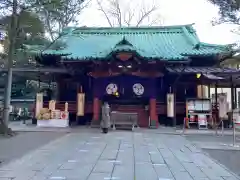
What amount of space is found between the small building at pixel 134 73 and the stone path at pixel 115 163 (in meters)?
6.48

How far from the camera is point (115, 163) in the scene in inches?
278

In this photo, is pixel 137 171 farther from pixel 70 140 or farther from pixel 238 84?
pixel 238 84

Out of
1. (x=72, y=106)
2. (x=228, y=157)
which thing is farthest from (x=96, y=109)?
(x=228, y=157)

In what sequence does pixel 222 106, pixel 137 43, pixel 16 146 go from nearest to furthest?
pixel 16 146 → pixel 222 106 → pixel 137 43

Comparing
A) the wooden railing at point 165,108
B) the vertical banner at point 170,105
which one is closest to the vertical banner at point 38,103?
the wooden railing at point 165,108

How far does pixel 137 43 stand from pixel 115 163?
1401 cm

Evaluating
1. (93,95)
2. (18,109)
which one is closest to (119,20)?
(18,109)

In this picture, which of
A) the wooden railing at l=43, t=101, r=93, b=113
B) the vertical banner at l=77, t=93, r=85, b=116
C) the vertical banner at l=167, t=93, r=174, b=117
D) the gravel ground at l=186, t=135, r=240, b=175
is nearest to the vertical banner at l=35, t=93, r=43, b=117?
the wooden railing at l=43, t=101, r=93, b=113

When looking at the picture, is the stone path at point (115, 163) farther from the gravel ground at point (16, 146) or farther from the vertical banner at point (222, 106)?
the vertical banner at point (222, 106)

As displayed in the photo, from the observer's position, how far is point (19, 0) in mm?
11859

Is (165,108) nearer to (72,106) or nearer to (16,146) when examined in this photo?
(72,106)

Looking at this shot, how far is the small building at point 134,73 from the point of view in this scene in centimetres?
1587

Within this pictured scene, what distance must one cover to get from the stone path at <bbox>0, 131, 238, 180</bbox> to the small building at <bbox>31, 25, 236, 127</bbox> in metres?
6.48

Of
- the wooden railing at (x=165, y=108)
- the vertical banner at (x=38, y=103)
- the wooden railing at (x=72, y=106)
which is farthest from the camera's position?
the wooden railing at (x=72, y=106)
